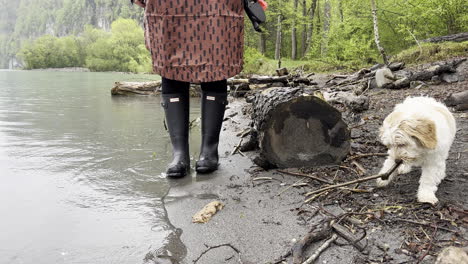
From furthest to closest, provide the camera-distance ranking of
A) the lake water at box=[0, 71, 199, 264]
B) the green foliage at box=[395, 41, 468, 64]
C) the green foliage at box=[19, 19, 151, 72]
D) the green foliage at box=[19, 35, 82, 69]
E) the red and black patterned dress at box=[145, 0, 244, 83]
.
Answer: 1. the green foliage at box=[19, 35, 82, 69]
2. the green foliage at box=[19, 19, 151, 72]
3. the green foliage at box=[395, 41, 468, 64]
4. the red and black patterned dress at box=[145, 0, 244, 83]
5. the lake water at box=[0, 71, 199, 264]

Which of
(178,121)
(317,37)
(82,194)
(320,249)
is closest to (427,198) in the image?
(320,249)

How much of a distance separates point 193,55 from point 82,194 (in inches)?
56.3

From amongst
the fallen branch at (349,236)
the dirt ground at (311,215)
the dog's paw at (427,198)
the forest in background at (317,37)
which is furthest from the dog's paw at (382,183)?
the forest in background at (317,37)

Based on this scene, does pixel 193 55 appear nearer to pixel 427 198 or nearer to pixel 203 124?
pixel 203 124

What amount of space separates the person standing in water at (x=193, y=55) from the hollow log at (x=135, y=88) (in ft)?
27.9

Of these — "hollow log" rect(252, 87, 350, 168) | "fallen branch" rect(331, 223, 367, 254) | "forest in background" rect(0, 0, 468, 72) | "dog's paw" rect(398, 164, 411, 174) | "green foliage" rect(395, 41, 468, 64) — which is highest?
"forest in background" rect(0, 0, 468, 72)

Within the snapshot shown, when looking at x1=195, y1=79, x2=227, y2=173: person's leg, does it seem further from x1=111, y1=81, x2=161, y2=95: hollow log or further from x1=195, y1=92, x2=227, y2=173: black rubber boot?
x1=111, y1=81, x2=161, y2=95: hollow log

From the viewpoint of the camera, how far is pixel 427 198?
2.08 metres

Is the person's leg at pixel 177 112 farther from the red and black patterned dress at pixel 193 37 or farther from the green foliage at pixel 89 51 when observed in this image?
the green foliage at pixel 89 51

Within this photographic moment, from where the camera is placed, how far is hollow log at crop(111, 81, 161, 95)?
37.1 ft

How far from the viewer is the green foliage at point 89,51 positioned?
88.5 meters

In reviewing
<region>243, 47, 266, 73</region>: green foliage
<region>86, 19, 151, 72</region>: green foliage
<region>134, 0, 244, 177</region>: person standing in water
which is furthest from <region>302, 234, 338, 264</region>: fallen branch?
<region>86, 19, 151, 72</region>: green foliage

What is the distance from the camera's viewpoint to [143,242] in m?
1.95

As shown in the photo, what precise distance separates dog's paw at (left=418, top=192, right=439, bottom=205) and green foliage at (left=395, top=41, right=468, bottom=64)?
9.48 metres
